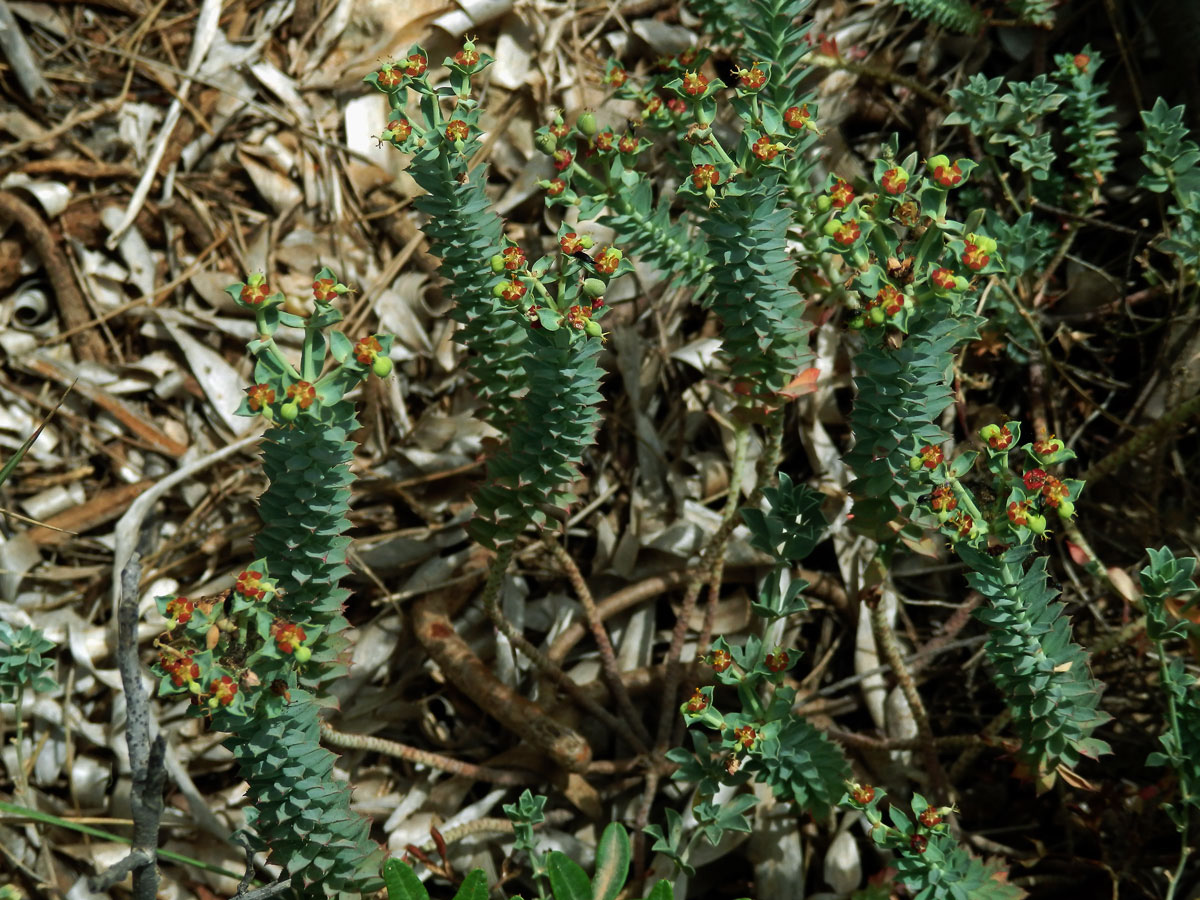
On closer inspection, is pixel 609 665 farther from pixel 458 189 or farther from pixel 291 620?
pixel 458 189

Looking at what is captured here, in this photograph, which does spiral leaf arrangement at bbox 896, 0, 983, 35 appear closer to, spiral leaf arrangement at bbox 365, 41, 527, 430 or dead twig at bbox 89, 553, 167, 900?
spiral leaf arrangement at bbox 365, 41, 527, 430

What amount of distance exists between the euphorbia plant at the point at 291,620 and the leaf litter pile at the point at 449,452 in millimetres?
333

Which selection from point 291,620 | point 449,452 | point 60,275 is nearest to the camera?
point 291,620

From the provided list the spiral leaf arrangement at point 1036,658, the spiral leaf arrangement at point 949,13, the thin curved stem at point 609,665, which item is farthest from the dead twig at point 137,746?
the spiral leaf arrangement at point 949,13

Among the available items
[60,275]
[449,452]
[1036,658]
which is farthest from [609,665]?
[60,275]

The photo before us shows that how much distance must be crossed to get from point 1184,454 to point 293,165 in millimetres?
2424

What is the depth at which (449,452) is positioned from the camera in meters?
2.51

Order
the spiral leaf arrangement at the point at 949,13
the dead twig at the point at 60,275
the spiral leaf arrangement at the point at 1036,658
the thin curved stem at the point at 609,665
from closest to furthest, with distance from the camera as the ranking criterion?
the spiral leaf arrangement at the point at 1036,658
the thin curved stem at the point at 609,665
the spiral leaf arrangement at the point at 949,13
the dead twig at the point at 60,275

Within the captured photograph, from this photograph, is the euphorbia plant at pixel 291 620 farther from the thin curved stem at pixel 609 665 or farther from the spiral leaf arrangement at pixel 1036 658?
the spiral leaf arrangement at pixel 1036 658

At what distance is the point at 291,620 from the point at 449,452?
2.80ft

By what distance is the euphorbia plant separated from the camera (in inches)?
57.4

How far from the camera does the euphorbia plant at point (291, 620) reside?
1.46m

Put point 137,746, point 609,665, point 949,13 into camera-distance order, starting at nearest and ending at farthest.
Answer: point 137,746, point 609,665, point 949,13

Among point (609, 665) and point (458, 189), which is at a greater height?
point (458, 189)
